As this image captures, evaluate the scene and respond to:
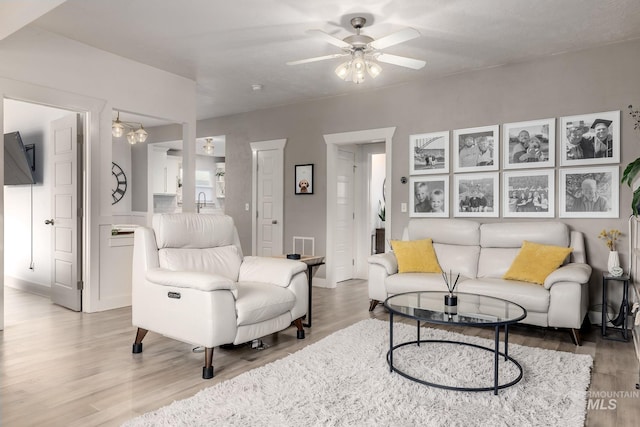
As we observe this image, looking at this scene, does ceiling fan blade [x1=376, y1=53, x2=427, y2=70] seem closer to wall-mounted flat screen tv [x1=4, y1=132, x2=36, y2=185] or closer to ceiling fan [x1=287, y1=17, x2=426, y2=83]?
ceiling fan [x1=287, y1=17, x2=426, y2=83]

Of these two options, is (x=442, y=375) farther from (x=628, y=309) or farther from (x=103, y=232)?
(x=103, y=232)

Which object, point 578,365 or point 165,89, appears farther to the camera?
point 165,89

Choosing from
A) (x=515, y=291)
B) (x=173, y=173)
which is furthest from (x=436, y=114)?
(x=173, y=173)

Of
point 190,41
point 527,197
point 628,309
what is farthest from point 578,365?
point 190,41

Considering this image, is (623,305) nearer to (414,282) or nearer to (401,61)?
(414,282)

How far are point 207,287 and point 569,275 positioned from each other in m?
2.82

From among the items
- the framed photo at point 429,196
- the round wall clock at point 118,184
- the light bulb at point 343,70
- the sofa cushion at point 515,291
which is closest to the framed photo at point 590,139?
the framed photo at point 429,196

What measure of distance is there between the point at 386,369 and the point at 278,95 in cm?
415

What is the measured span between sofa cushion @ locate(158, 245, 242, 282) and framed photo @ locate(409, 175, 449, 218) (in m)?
2.41

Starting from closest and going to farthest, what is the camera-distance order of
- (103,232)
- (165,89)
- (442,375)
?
(442,375)
(103,232)
(165,89)

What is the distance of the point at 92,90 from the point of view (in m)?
4.16

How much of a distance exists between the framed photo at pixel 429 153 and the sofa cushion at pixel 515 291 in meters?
1.60

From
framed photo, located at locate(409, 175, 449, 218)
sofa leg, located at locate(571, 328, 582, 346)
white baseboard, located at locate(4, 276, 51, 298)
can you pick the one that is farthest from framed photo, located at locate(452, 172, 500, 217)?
white baseboard, located at locate(4, 276, 51, 298)

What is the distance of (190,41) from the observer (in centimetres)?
389
